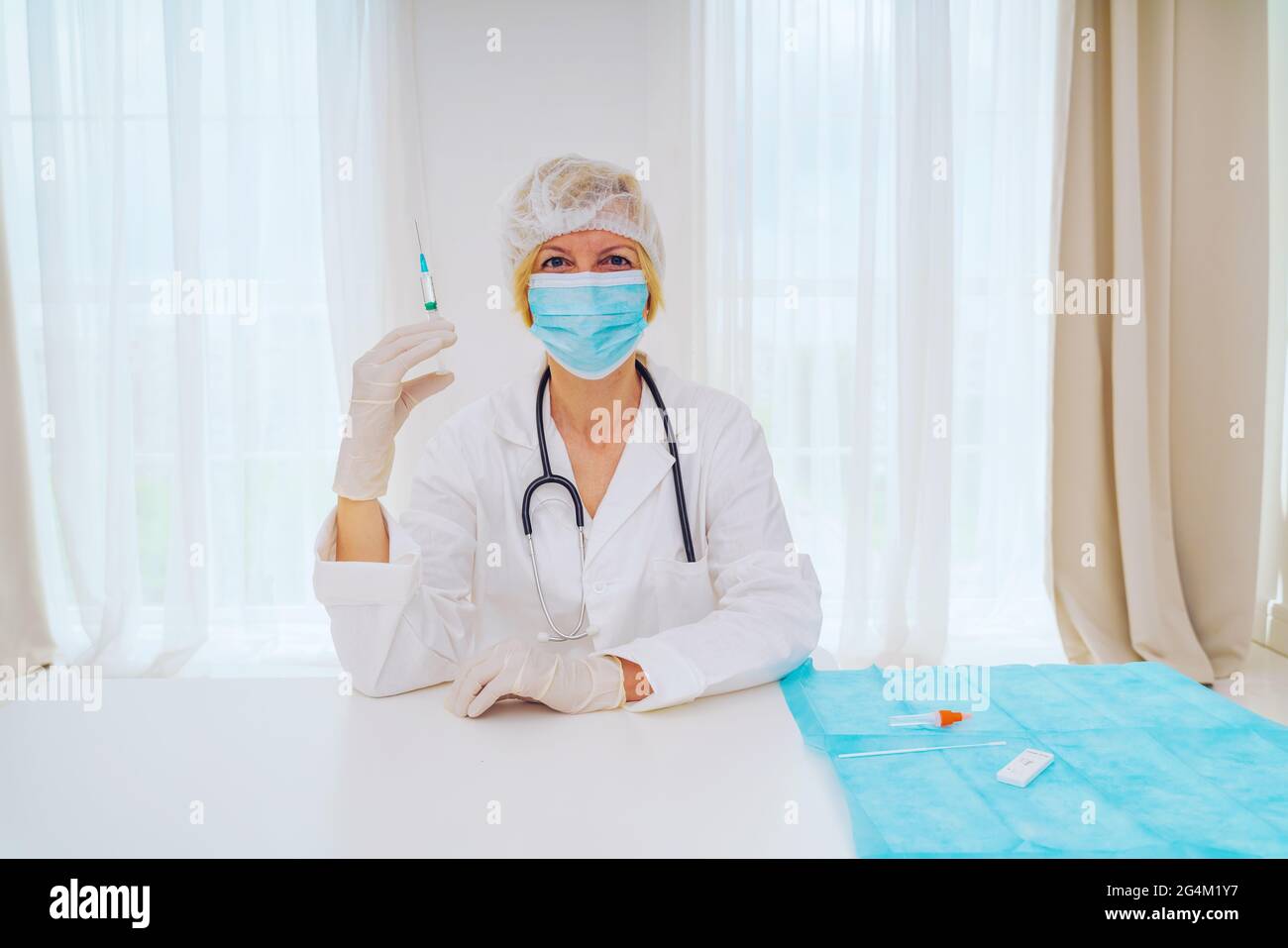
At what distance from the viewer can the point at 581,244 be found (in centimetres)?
169

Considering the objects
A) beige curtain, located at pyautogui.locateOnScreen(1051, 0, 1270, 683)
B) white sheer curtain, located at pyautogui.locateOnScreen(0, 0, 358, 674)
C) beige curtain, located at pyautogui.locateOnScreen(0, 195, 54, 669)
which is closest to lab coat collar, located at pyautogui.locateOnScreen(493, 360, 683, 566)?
white sheer curtain, located at pyautogui.locateOnScreen(0, 0, 358, 674)

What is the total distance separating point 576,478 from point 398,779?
83 centimetres

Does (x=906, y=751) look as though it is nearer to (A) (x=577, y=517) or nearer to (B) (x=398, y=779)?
(B) (x=398, y=779)

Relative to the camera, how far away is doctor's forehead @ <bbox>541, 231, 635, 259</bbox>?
1691 mm

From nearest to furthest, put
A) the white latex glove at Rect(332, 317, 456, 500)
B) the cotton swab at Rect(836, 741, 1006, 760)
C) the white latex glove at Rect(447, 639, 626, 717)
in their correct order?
the cotton swab at Rect(836, 741, 1006, 760) → the white latex glove at Rect(447, 639, 626, 717) → the white latex glove at Rect(332, 317, 456, 500)

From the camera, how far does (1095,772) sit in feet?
3.14

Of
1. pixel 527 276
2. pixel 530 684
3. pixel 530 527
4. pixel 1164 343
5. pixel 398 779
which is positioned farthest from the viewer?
pixel 1164 343

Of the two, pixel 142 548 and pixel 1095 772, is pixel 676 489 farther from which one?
pixel 142 548

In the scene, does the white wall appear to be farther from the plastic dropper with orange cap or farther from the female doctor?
the plastic dropper with orange cap

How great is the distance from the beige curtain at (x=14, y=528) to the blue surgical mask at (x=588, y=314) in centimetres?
247

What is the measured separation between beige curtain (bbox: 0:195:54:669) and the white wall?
1324 millimetres

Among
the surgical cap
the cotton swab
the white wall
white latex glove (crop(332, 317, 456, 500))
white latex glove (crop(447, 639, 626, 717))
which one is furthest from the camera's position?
the white wall

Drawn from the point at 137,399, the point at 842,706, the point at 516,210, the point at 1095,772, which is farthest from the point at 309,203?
the point at 1095,772

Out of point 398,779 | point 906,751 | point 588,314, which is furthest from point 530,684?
point 588,314
